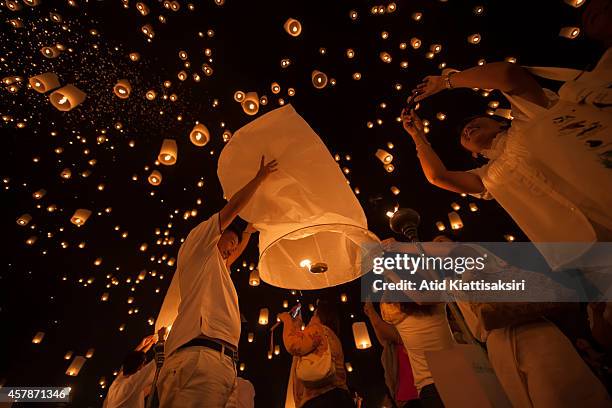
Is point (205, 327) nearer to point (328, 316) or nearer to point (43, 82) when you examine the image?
point (328, 316)

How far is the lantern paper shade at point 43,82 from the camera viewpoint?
303 centimetres

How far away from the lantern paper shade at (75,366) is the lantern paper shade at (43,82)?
573 cm

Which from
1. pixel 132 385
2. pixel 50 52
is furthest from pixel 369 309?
pixel 50 52

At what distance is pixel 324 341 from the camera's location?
9.67 feet

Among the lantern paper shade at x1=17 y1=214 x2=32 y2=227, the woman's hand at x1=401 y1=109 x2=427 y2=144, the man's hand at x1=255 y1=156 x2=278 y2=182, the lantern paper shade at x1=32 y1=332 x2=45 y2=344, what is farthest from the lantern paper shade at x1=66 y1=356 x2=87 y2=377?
the woman's hand at x1=401 y1=109 x2=427 y2=144

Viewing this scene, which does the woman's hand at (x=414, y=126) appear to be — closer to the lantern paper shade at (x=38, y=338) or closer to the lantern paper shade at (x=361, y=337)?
the lantern paper shade at (x=361, y=337)

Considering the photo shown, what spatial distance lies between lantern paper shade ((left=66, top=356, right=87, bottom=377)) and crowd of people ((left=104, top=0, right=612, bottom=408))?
6.03 metres

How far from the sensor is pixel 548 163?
4.31 ft

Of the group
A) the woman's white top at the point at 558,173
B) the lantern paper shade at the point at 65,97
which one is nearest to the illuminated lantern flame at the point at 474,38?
the woman's white top at the point at 558,173

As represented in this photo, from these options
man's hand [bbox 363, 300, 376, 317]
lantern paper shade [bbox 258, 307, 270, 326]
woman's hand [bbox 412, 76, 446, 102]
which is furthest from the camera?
lantern paper shade [bbox 258, 307, 270, 326]

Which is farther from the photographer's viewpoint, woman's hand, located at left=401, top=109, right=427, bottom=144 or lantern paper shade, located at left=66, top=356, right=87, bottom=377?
lantern paper shade, located at left=66, top=356, right=87, bottom=377

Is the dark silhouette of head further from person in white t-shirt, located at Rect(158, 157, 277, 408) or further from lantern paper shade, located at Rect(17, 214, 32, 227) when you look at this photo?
lantern paper shade, located at Rect(17, 214, 32, 227)

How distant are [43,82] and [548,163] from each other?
4.50 meters

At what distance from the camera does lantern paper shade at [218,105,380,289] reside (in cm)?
164
